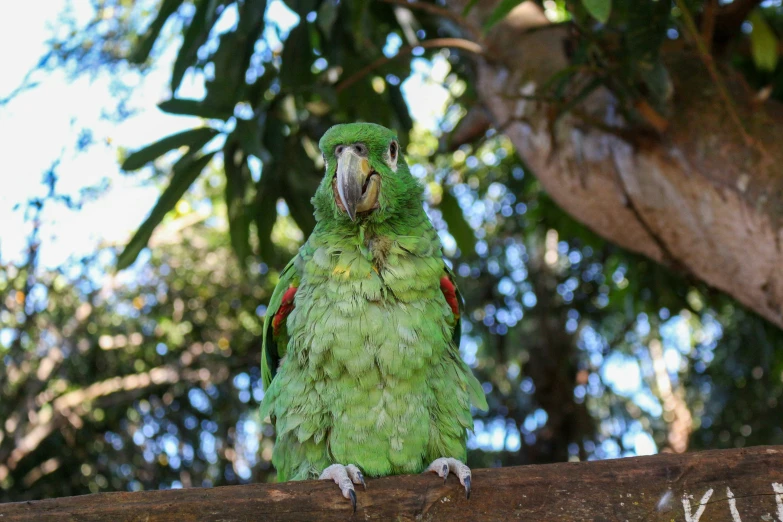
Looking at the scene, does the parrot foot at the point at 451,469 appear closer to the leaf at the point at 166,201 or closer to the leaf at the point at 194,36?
the leaf at the point at 166,201

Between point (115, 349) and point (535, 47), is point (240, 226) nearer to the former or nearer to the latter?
point (535, 47)

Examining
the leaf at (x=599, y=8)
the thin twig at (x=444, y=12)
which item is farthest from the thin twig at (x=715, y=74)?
the thin twig at (x=444, y=12)

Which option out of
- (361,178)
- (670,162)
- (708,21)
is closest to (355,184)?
(361,178)

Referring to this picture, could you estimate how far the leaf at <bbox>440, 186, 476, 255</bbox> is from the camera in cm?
373

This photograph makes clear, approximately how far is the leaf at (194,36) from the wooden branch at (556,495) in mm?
2049

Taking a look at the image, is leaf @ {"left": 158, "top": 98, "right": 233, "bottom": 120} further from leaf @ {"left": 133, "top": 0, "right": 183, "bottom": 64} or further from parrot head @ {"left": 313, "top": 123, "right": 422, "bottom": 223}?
parrot head @ {"left": 313, "top": 123, "right": 422, "bottom": 223}

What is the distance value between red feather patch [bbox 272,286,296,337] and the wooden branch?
797 mm

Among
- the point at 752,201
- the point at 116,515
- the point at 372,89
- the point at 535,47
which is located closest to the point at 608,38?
the point at 535,47

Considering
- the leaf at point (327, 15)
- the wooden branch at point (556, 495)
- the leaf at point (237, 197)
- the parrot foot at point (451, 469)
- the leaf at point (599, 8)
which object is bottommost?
the wooden branch at point (556, 495)

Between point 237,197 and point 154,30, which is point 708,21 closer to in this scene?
point 237,197

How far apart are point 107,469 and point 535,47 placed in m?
5.33

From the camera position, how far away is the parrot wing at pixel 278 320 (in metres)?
2.49

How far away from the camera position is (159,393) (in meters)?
6.98

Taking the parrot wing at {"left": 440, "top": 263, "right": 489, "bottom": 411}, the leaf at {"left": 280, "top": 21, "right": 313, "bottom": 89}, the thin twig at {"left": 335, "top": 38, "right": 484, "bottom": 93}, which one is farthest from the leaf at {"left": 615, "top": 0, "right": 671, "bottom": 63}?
the leaf at {"left": 280, "top": 21, "right": 313, "bottom": 89}
